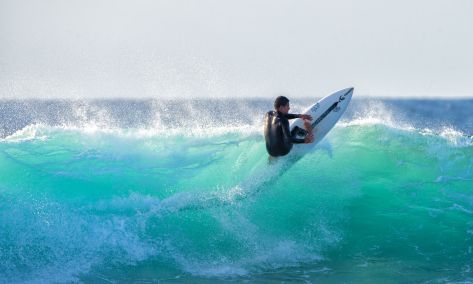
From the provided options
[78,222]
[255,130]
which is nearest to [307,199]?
[255,130]

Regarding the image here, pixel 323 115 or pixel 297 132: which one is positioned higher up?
pixel 323 115

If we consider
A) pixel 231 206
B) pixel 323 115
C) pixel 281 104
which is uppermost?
pixel 281 104

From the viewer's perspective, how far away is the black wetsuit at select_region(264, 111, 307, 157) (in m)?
9.27

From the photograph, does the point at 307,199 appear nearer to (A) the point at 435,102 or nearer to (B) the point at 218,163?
(B) the point at 218,163

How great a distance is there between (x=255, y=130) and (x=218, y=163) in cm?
107

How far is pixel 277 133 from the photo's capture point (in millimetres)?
9344

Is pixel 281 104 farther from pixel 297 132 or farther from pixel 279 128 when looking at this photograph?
pixel 297 132

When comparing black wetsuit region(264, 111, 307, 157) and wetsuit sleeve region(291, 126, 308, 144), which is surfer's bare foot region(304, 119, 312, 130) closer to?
wetsuit sleeve region(291, 126, 308, 144)

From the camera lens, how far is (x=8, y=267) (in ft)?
28.4

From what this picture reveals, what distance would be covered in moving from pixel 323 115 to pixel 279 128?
1520 mm

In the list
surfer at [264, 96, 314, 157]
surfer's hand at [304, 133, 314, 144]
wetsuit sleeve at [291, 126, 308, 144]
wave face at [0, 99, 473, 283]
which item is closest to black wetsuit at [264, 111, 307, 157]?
surfer at [264, 96, 314, 157]

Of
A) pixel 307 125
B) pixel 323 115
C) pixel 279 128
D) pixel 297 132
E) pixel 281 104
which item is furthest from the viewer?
pixel 323 115

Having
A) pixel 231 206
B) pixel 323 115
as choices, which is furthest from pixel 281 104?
pixel 231 206

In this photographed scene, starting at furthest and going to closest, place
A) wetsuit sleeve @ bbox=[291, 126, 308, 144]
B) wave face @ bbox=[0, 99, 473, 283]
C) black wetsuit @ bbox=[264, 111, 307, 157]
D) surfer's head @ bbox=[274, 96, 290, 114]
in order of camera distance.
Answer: wetsuit sleeve @ bbox=[291, 126, 308, 144] → black wetsuit @ bbox=[264, 111, 307, 157] → surfer's head @ bbox=[274, 96, 290, 114] → wave face @ bbox=[0, 99, 473, 283]
